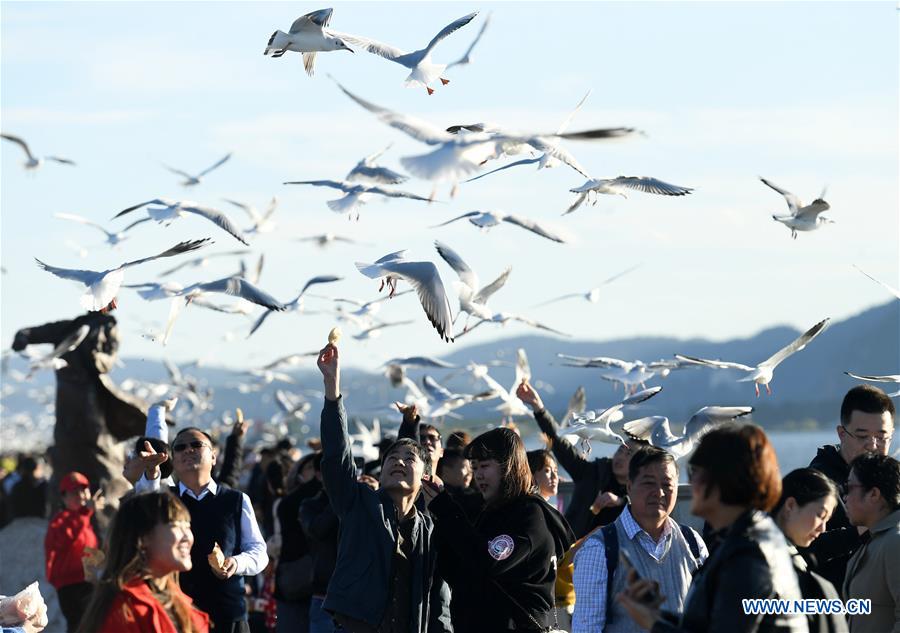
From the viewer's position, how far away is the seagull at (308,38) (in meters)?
9.79

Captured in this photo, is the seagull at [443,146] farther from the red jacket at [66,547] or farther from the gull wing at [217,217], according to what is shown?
the red jacket at [66,547]

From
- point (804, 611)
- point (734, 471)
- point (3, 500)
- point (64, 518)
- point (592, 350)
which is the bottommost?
point (592, 350)

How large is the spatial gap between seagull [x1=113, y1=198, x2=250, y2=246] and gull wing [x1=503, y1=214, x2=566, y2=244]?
191cm

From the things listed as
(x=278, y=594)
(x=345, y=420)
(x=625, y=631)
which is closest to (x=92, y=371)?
(x=278, y=594)

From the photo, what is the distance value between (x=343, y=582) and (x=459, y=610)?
52cm

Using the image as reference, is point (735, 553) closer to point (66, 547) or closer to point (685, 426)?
point (685, 426)

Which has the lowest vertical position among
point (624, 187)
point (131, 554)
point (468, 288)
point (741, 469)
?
point (468, 288)

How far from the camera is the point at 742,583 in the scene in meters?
4.25

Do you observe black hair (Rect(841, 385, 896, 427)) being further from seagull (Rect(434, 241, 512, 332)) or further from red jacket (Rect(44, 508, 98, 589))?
red jacket (Rect(44, 508, 98, 589))

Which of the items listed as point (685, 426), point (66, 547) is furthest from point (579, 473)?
point (66, 547)

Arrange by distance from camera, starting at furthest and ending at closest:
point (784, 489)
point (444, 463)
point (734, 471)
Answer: point (444, 463) → point (784, 489) → point (734, 471)

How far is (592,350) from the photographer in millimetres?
145000

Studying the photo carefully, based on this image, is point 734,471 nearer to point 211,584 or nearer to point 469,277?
point 211,584

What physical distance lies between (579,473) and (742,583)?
480 centimetres
